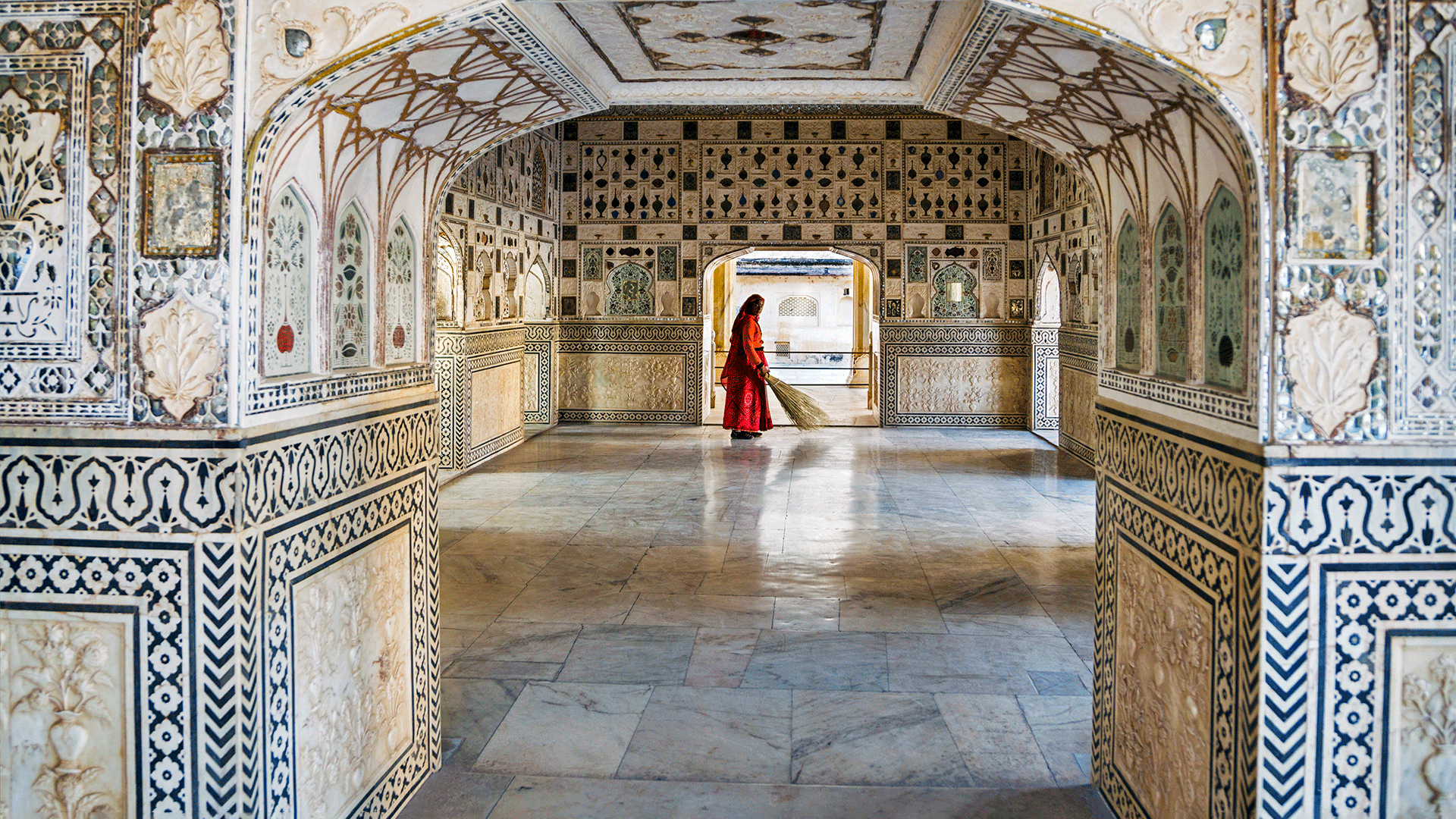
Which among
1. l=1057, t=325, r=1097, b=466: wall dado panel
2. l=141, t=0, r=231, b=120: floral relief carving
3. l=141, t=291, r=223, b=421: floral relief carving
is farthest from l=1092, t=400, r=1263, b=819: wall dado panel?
l=1057, t=325, r=1097, b=466: wall dado panel

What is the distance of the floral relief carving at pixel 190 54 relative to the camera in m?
2.16

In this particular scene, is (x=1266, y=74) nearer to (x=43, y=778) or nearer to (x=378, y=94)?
(x=378, y=94)

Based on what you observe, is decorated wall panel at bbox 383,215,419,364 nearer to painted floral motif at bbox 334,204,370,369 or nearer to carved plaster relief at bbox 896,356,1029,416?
painted floral motif at bbox 334,204,370,369

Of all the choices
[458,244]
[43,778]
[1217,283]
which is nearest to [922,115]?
[458,244]

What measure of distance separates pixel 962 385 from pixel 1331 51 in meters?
9.38

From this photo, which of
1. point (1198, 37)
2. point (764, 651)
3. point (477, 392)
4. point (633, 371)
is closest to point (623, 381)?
point (633, 371)

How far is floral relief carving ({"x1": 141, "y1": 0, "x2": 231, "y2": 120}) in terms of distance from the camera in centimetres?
216

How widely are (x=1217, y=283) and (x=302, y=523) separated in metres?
2.08

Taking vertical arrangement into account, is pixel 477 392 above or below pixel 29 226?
below

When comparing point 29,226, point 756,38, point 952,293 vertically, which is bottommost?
point 29,226

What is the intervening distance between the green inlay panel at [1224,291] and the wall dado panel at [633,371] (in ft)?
30.1

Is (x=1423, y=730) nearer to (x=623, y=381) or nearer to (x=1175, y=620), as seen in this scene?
(x=1175, y=620)

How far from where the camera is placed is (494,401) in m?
9.19

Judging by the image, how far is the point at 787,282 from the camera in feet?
75.4
